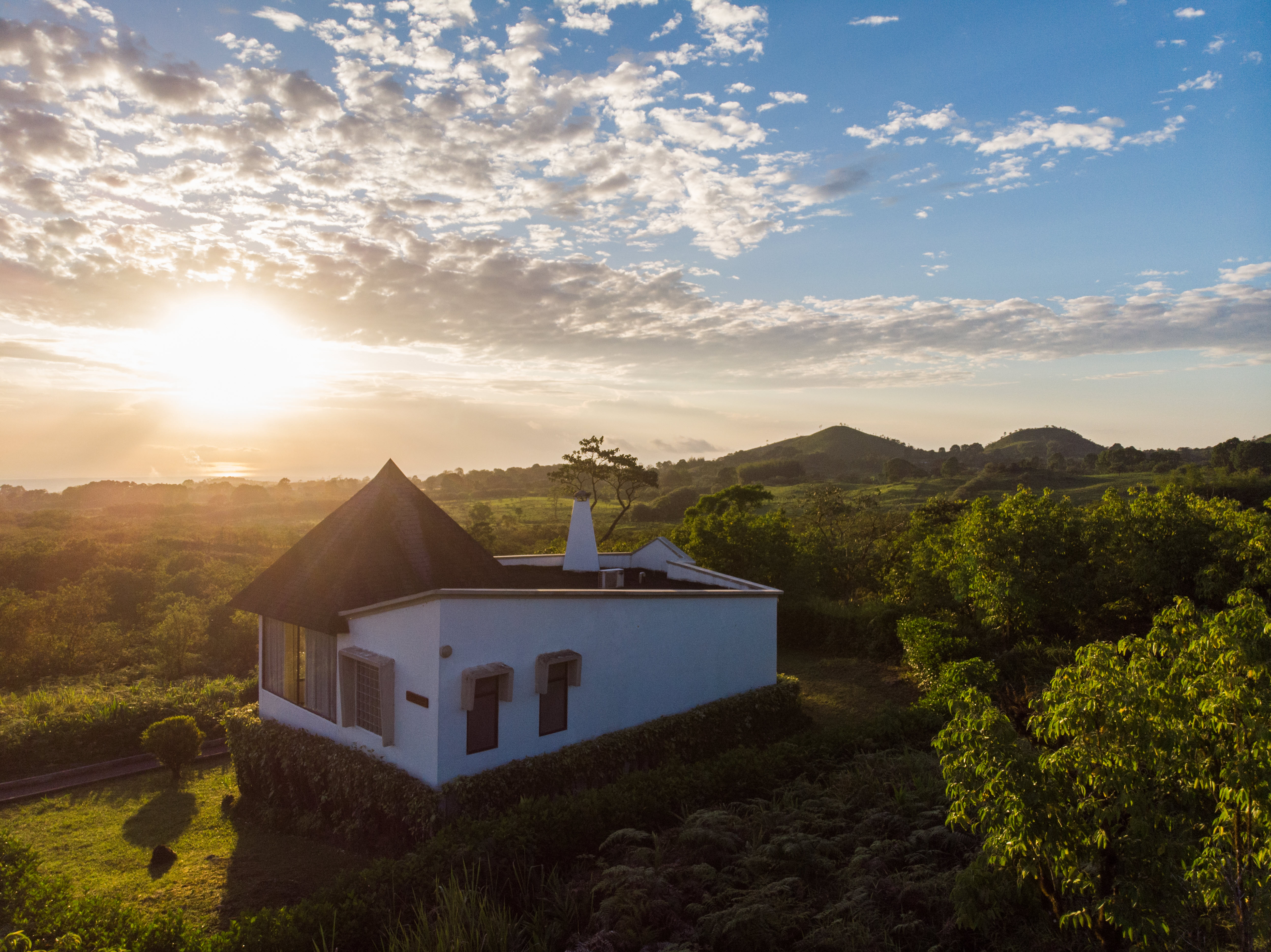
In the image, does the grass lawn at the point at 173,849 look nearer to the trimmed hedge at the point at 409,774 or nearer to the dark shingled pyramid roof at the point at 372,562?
the trimmed hedge at the point at 409,774

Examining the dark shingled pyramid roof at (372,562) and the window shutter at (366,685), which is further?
the dark shingled pyramid roof at (372,562)

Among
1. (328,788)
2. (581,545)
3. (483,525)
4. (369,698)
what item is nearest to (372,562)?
(369,698)

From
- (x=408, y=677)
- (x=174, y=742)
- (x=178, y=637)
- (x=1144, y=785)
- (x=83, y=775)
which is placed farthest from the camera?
(x=178, y=637)

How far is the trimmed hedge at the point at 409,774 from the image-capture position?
1158 centimetres

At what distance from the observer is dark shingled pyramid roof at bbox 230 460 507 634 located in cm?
1386

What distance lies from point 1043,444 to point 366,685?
162 m

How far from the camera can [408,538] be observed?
1513 centimetres

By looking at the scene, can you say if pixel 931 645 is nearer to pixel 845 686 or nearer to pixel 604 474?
pixel 845 686

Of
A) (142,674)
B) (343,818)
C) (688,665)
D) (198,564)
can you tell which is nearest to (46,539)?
(198,564)

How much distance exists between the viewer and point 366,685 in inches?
519

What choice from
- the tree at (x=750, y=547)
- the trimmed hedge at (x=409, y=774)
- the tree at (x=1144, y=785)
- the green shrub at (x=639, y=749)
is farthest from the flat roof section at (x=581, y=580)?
the tree at (x=1144, y=785)

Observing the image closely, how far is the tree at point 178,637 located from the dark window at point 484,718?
57.9 ft

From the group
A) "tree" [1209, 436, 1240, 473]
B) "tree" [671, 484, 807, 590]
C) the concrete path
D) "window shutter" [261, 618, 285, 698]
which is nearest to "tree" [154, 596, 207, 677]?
the concrete path

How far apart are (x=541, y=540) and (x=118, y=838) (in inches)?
1812
